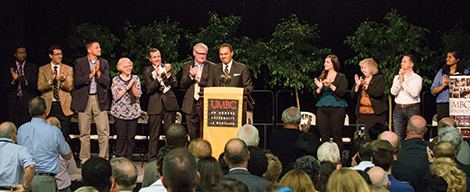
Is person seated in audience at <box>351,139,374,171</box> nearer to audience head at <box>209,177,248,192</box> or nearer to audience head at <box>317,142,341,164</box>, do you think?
audience head at <box>317,142,341,164</box>

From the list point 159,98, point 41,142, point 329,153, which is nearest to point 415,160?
point 329,153

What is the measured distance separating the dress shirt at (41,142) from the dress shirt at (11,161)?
1.56ft

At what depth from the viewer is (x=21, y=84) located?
834 cm

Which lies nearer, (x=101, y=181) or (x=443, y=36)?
(x=101, y=181)

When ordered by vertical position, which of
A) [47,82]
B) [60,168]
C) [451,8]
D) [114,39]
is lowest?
[60,168]

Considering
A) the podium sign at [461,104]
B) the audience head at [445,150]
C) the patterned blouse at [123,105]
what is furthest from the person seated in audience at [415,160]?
the patterned blouse at [123,105]

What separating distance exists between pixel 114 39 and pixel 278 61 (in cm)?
284

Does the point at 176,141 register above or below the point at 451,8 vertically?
below

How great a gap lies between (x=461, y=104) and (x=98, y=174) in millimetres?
5800

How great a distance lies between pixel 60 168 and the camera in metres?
5.78

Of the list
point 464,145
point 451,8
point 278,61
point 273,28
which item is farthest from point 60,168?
point 451,8

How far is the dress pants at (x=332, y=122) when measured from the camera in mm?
7721

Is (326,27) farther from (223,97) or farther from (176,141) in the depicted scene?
(176,141)

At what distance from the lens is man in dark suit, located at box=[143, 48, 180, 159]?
7.86 meters
